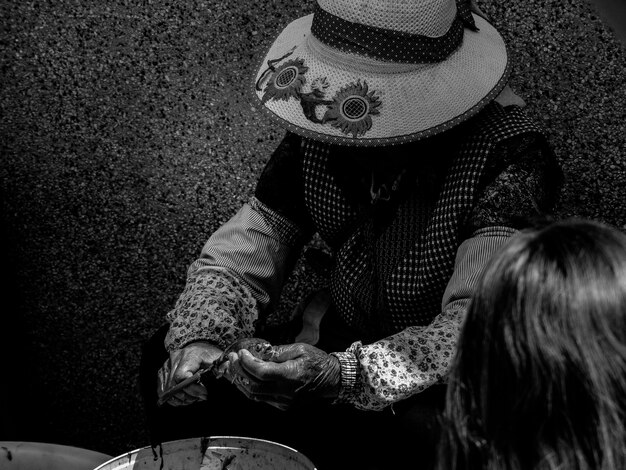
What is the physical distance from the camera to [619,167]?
2.12 meters

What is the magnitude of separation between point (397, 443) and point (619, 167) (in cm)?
101

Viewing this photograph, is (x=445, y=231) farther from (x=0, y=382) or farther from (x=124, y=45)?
(x=0, y=382)

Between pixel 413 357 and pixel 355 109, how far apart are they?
485 mm

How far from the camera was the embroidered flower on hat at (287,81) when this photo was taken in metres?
1.62

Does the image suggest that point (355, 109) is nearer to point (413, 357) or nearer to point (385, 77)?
point (385, 77)

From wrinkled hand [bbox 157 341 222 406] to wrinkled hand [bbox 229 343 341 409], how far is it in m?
0.13

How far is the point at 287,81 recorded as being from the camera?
165 centimetres

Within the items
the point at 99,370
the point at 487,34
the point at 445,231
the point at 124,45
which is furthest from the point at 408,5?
the point at 99,370

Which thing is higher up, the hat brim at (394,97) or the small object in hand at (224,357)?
the hat brim at (394,97)

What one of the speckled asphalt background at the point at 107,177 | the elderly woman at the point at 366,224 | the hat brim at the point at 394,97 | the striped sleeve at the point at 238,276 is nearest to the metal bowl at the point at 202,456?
the elderly woman at the point at 366,224

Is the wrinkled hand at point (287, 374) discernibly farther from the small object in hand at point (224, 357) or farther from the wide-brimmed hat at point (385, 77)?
the wide-brimmed hat at point (385, 77)

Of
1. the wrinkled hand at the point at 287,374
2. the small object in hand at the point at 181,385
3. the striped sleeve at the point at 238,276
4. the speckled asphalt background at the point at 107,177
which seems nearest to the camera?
the wrinkled hand at the point at 287,374

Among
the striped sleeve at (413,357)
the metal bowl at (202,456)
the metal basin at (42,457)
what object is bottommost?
the metal basin at (42,457)

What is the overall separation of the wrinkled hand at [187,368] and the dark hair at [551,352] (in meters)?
0.80
